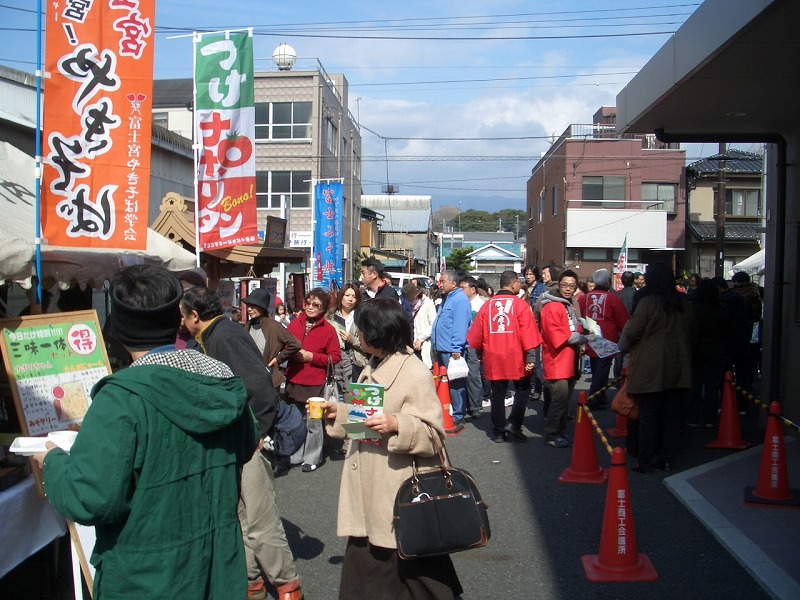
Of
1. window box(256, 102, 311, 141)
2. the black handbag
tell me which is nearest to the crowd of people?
the black handbag

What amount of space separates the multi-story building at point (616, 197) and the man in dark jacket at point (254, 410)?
3020cm

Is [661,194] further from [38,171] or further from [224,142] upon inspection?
[38,171]

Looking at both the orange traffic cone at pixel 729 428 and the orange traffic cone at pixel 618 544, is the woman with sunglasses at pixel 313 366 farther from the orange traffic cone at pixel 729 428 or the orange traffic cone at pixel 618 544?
the orange traffic cone at pixel 729 428

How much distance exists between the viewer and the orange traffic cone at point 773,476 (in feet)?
19.8

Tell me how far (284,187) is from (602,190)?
48.3ft

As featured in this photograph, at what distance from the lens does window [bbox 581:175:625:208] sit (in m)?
33.9

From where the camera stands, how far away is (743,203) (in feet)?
111

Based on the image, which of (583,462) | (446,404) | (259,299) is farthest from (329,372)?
(583,462)

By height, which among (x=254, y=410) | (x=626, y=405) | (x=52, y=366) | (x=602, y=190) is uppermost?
(x=602, y=190)

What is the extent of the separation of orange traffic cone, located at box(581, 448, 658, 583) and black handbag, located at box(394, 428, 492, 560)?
1773 mm

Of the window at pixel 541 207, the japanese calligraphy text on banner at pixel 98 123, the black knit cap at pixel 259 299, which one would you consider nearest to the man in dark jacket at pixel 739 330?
the black knit cap at pixel 259 299

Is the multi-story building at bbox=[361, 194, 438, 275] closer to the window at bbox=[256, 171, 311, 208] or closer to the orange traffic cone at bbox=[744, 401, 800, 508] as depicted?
the window at bbox=[256, 171, 311, 208]

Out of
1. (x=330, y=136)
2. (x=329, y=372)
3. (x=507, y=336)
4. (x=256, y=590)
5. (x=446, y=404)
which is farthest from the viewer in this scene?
(x=330, y=136)

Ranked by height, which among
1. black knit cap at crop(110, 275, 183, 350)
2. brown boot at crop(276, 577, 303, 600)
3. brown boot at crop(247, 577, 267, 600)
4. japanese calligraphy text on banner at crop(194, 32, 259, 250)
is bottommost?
brown boot at crop(247, 577, 267, 600)
